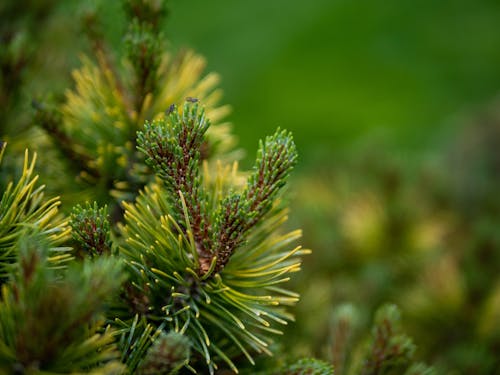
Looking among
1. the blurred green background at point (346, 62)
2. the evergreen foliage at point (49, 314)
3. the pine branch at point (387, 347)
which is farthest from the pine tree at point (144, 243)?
the blurred green background at point (346, 62)

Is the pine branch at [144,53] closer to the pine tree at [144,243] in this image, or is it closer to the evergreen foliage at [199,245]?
the pine tree at [144,243]

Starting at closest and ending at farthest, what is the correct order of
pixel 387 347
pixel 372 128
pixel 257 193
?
pixel 257 193 → pixel 387 347 → pixel 372 128

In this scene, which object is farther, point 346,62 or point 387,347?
point 346,62

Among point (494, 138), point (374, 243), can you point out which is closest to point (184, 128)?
point (374, 243)

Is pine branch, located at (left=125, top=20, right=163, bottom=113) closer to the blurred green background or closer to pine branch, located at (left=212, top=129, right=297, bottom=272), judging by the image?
pine branch, located at (left=212, top=129, right=297, bottom=272)

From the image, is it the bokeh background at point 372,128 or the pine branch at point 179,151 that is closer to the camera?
the pine branch at point 179,151

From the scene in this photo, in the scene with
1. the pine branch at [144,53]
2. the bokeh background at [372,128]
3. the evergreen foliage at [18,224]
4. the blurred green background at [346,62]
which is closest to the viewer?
the evergreen foliage at [18,224]

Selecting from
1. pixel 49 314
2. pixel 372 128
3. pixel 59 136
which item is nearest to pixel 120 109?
pixel 59 136

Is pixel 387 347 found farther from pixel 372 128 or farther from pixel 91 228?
pixel 372 128

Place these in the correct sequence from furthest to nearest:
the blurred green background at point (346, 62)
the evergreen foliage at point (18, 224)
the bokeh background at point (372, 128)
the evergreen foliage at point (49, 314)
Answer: the blurred green background at point (346, 62) < the bokeh background at point (372, 128) < the evergreen foliage at point (18, 224) < the evergreen foliage at point (49, 314)
